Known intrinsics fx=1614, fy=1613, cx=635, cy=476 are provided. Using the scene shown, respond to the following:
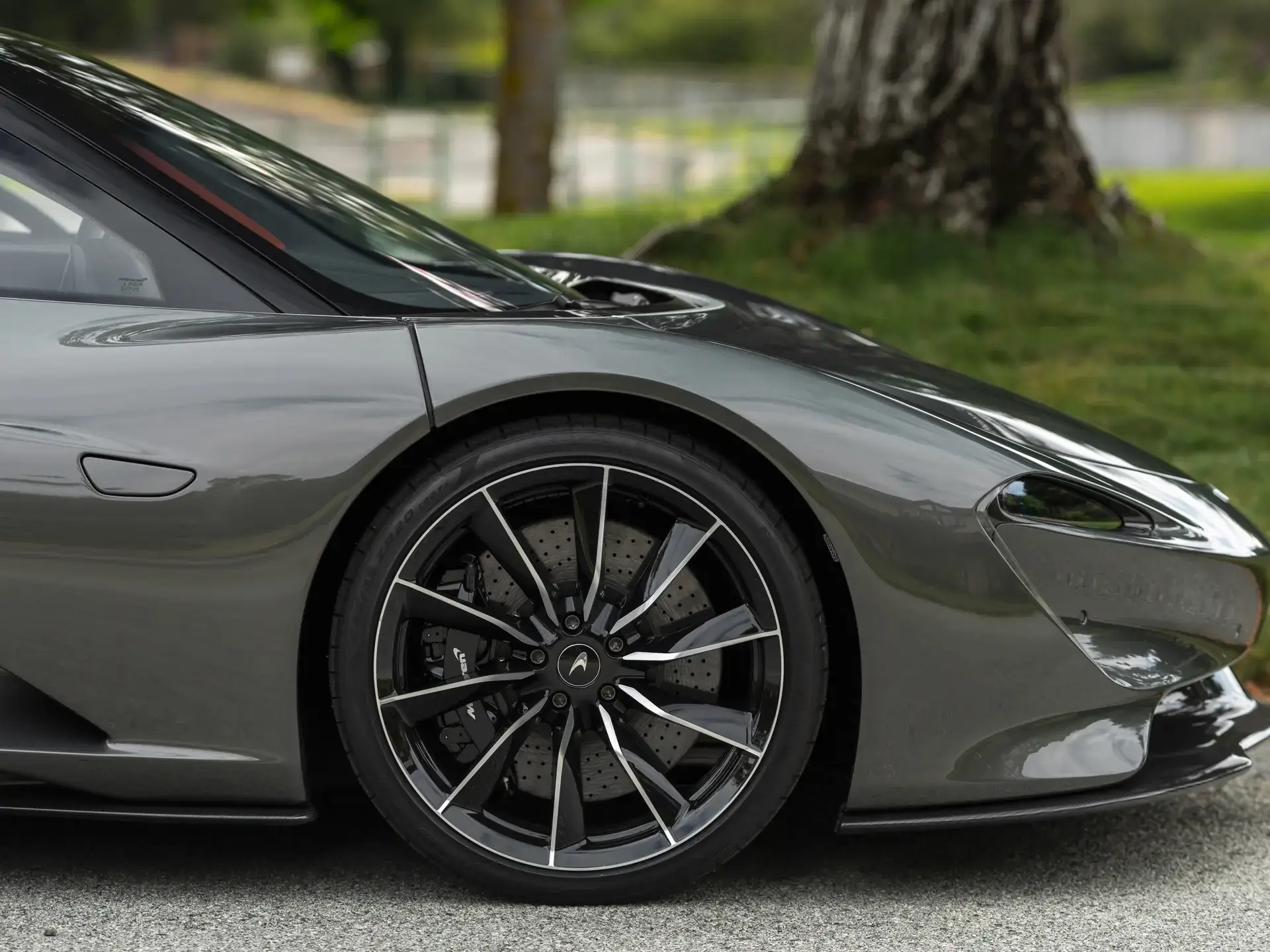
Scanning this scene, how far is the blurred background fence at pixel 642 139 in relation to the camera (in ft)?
58.2

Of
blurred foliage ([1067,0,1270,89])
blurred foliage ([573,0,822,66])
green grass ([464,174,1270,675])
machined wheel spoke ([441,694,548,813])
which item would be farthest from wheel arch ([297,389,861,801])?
blurred foliage ([573,0,822,66])

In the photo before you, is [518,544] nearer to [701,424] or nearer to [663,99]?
[701,424]

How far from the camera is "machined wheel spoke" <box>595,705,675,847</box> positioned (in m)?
2.65

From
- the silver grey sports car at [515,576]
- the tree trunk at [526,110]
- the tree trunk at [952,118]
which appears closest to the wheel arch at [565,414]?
the silver grey sports car at [515,576]

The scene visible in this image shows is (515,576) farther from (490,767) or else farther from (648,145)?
(648,145)

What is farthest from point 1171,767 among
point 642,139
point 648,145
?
point 648,145

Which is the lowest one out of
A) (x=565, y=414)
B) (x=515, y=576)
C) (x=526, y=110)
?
(x=526, y=110)

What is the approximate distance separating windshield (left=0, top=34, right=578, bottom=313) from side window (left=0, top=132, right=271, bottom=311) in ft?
0.31

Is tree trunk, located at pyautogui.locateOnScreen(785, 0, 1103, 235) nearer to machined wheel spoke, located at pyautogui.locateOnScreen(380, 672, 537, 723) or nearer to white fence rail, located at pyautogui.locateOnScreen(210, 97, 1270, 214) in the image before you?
white fence rail, located at pyautogui.locateOnScreen(210, 97, 1270, 214)

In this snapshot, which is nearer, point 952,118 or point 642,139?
point 952,118

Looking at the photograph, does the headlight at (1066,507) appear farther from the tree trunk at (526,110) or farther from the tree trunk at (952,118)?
the tree trunk at (526,110)

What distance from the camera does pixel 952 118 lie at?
7.39m

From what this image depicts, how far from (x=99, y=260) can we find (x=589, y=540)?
96cm

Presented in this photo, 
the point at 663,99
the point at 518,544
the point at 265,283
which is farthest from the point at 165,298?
the point at 663,99
